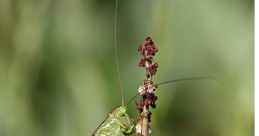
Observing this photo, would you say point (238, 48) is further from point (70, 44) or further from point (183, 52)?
point (70, 44)

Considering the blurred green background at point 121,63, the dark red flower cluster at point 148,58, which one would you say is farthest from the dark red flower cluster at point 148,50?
the blurred green background at point 121,63

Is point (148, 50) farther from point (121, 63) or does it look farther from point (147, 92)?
point (121, 63)

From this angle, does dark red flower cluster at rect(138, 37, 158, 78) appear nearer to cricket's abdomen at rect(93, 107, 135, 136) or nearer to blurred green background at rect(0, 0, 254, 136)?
cricket's abdomen at rect(93, 107, 135, 136)

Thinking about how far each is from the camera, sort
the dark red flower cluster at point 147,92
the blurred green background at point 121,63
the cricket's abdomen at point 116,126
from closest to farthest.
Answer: the dark red flower cluster at point 147,92 < the cricket's abdomen at point 116,126 < the blurred green background at point 121,63

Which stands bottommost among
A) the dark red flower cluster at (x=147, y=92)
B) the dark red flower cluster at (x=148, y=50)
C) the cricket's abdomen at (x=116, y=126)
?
the cricket's abdomen at (x=116, y=126)

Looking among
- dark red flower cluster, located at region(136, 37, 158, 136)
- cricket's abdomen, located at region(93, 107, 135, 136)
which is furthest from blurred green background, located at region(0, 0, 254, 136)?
dark red flower cluster, located at region(136, 37, 158, 136)

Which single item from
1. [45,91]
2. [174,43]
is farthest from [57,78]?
[174,43]

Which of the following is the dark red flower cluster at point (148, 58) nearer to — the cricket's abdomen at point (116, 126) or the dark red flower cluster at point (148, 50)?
the dark red flower cluster at point (148, 50)

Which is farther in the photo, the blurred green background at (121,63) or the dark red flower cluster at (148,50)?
the blurred green background at (121,63)
